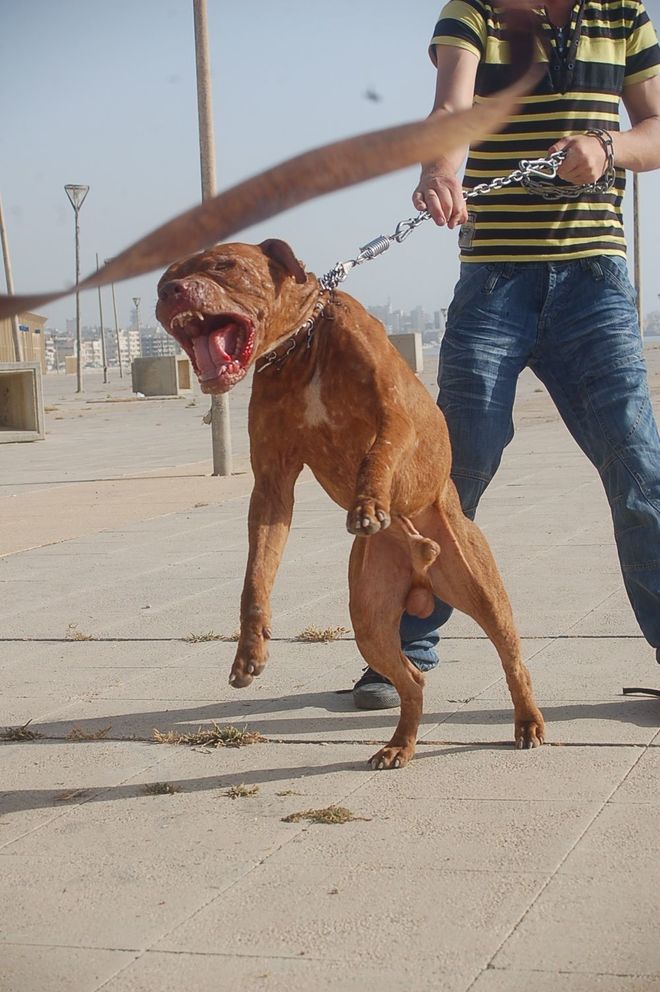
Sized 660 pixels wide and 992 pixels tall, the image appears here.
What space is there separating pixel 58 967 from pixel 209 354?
1.52m

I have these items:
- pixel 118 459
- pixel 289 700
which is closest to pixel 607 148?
pixel 289 700

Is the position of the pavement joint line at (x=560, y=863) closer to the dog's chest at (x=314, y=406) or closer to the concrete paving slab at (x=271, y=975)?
the concrete paving slab at (x=271, y=975)

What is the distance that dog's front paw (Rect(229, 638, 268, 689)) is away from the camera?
4.01 m

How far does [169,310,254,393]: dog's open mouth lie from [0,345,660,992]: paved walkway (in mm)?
1323

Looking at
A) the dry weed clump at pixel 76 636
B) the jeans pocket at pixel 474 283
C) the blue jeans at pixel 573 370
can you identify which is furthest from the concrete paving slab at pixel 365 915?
the dry weed clump at pixel 76 636

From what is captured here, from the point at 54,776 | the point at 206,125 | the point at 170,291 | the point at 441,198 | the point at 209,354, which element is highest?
the point at 206,125

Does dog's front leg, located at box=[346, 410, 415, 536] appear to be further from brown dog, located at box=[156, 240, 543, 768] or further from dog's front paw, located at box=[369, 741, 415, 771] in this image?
dog's front paw, located at box=[369, 741, 415, 771]

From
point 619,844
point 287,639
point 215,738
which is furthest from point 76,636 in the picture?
point 619,844

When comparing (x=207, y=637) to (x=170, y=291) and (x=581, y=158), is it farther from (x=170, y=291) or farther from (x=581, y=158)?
(x=170, y=291)

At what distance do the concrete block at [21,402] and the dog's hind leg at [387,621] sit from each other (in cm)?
1624

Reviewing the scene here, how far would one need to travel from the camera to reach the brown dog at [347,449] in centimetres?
357

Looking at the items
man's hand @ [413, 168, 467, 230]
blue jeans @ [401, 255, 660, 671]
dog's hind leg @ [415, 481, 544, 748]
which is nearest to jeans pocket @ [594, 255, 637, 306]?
blue jeans @ [401, 255, 660, 671]

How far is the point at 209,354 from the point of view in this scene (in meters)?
3.51

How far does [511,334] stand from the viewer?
5.04 m
